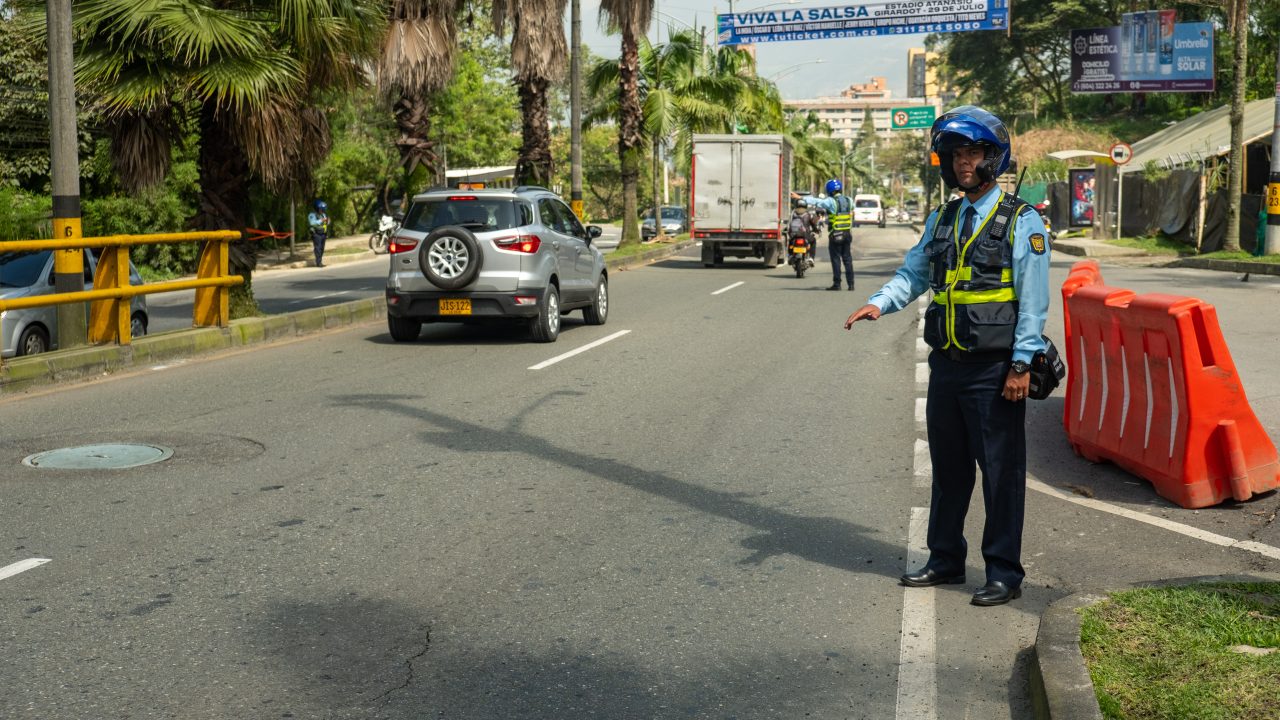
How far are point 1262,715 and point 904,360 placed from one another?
31.7ft

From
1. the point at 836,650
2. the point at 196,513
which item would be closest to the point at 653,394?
the point at 196,513

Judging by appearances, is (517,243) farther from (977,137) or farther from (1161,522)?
(977,137)

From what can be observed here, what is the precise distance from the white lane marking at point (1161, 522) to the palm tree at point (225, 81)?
32.0 ft

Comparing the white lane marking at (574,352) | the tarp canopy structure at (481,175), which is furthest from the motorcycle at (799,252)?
the tarp canopy structure at (481,175)

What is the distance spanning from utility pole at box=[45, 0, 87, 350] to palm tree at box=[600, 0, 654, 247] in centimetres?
2417

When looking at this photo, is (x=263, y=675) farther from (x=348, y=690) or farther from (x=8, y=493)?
(x=8, y=493)

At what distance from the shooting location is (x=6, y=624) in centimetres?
499

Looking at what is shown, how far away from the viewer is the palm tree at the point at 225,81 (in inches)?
548

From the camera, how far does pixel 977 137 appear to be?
523 cm

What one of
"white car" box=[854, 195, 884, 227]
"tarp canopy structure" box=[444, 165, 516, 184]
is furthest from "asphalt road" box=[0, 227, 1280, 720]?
"white car" box=[854, 195, 884, 227]

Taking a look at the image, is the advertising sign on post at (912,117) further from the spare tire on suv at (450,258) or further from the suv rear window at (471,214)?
the spare tire on suv at (450,258)

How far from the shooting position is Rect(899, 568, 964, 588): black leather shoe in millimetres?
5637

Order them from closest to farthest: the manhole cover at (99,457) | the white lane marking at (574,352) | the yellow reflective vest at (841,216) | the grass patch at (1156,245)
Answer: the manhole cover at (99,457)
the white lane marking at (574,352)
the yellow reflective vest at (841,216)
the grass patch at (1156,245)

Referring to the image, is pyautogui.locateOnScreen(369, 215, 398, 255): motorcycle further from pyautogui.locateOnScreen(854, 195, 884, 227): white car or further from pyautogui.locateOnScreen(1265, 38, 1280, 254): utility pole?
pyautogui.locateOnScreen(854, 195, 884, 227): white car
